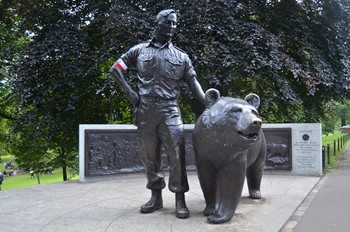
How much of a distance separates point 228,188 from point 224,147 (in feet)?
1.82

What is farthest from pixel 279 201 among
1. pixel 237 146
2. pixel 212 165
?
pixel 237 146

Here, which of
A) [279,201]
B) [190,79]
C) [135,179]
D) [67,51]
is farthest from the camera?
[67,51]

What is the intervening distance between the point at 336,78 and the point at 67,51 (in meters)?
8.22

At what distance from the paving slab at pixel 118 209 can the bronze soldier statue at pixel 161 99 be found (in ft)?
1.42

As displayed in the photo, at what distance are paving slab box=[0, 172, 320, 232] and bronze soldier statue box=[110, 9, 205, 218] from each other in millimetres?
434

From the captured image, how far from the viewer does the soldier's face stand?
4824 millimetres

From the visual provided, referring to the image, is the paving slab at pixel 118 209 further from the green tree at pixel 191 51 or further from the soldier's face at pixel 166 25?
the green tree at pixel 191 51

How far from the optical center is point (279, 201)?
6.05 metres

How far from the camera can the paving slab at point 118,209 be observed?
4.43 meters

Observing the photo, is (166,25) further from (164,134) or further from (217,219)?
(217,219)

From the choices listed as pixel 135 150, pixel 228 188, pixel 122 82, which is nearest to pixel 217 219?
pixel 228 188

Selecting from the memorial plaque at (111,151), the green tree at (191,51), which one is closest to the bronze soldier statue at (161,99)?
the memorial plaque at (111,151)

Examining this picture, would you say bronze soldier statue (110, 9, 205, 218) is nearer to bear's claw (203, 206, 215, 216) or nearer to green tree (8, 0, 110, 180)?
bear's claw (203, 206, 215, 216)

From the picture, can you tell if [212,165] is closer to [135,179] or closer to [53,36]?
[135,179]
